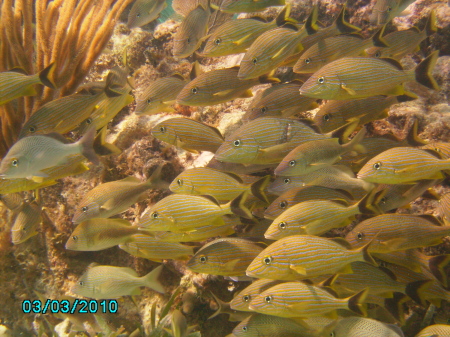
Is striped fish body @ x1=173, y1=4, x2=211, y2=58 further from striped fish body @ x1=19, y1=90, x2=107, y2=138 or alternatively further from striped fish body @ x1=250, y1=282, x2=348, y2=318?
striped fish body @ x1=250, y1=282, x2=348, y2=318

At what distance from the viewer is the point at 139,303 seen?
3.82 metres

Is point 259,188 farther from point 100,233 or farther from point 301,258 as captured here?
point 100,233

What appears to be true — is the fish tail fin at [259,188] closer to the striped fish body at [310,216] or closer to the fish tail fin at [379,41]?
the striped fish body at [310,216]

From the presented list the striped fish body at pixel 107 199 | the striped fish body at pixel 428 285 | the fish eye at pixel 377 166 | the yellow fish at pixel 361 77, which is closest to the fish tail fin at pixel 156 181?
the striped fish body at pixel 107 199

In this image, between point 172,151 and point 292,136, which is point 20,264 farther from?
point 292,136

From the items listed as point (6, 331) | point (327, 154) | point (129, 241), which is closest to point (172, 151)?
point (129, 241)

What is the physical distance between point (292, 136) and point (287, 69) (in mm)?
1896

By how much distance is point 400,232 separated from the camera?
92.3 inches

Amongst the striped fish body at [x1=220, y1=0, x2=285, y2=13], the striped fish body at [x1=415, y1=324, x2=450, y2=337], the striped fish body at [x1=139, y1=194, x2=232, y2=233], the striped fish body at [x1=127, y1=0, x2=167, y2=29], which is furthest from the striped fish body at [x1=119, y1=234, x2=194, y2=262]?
the striped fish body at [x1=127, y1=0, x2=167, y2=29]

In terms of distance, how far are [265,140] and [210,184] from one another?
2.22 feet

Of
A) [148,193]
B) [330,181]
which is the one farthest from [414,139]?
[148,193]

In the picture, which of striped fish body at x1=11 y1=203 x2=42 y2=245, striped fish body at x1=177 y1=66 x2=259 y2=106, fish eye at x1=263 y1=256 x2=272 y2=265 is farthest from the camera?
striped fish body at x1=11 y1=203 x2=42 y2=245

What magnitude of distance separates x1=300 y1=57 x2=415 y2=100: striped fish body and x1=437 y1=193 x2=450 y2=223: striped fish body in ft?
3.96

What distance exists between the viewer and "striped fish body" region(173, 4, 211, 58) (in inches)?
Result: 144
